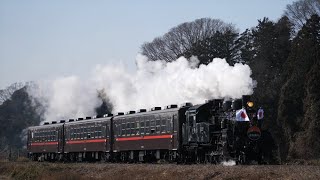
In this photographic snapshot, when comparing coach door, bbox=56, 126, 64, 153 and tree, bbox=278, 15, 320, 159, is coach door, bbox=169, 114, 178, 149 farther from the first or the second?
coach door, bbox=56, 126, 64, 153

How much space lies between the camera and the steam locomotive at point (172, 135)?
31.0m

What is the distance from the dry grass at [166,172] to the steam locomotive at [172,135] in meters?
2.75

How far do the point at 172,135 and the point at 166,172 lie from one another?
Answer: 7653 millimetres

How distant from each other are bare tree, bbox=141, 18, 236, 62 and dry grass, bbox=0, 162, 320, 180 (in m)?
37.8

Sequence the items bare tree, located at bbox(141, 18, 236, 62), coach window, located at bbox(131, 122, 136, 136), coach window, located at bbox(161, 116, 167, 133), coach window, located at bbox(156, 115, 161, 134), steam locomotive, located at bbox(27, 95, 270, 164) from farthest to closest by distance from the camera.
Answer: bare tree, located at bbox(141, 18, 236, 62) → coach window, located at bbox(131, 122, 136, 136) → coach window, located at bbox(156, 115, 161, 134) → coach window, located at bbox(161, 116, 167, 133) → steam locomotive, located at bbox(27, 95, 270, 164)

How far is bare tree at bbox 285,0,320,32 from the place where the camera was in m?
69.5

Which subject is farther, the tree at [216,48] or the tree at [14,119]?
the tree at [14,119]

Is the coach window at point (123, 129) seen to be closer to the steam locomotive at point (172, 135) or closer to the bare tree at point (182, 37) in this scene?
the steam locomotive at point (172, 135)

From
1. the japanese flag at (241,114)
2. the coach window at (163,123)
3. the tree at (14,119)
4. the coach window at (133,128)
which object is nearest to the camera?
the japanese flag at (241,114)

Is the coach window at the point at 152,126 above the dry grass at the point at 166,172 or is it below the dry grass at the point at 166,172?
above

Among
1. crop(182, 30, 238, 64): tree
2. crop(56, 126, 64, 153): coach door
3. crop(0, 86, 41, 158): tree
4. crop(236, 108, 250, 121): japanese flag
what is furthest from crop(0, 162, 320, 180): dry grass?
crop(0, 86, 41, 158): tree

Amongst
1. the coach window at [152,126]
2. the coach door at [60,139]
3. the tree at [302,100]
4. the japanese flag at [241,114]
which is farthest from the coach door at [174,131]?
the coach door at [60,139]

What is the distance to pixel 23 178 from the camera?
124 ft

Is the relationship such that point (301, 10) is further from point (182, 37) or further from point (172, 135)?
point (172, 135)
